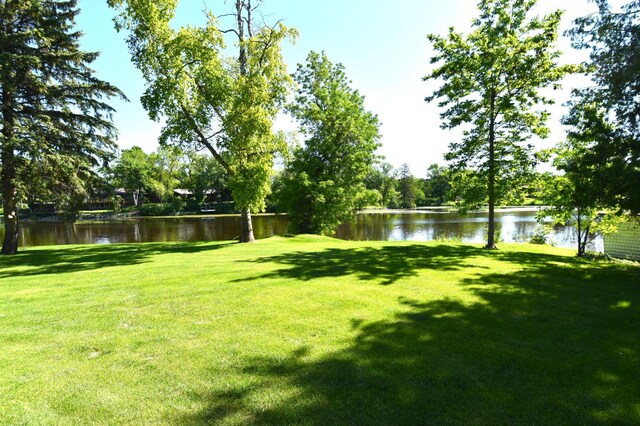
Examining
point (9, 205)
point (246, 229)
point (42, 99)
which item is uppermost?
point (42, 99)

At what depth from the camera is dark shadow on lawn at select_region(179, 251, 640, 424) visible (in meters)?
3.10

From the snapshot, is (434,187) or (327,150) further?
(434,187)

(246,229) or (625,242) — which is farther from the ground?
(246,229)

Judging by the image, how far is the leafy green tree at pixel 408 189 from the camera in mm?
100812

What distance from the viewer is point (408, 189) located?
4203 inches

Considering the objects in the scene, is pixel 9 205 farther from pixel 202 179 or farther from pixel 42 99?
pixel 202 179

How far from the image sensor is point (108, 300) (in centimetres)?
686

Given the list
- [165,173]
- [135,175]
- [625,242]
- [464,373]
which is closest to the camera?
[464,373]

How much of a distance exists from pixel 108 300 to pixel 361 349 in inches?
210

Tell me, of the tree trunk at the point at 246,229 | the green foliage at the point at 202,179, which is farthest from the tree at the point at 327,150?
the green foliage at the point at 202,179

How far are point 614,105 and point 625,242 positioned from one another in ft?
52.8

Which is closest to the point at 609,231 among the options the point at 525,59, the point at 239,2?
the point at 525,59

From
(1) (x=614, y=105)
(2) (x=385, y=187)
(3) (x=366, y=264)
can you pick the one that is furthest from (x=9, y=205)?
(2) (x=385, y=187)

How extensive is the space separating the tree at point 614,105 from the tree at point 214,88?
12061mm
